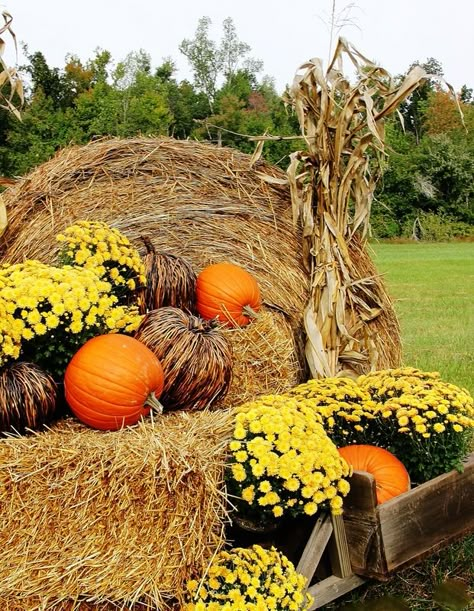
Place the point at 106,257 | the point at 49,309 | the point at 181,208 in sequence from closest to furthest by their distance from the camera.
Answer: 1. the point at 49,309
2. the point at 106,257
3. the point at 181,208

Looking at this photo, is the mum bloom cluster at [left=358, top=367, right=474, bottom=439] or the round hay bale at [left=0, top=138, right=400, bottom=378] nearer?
the mum bloom cluster at [left=358, top=367, right=474, bottom=439]

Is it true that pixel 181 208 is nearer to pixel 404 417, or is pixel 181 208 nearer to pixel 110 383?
pixel 110 383

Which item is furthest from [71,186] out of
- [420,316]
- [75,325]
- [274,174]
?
[420,316]

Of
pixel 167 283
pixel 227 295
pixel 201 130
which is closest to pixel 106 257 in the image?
pixel 167 283

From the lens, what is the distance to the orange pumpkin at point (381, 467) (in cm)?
277

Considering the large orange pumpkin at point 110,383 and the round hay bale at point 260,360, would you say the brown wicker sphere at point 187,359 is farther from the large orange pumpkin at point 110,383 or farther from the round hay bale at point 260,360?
the round hay bale at point 260,360

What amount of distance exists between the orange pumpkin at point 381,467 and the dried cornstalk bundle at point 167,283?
1074 mm

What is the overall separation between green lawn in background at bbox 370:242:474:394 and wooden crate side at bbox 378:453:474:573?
5.35 feet

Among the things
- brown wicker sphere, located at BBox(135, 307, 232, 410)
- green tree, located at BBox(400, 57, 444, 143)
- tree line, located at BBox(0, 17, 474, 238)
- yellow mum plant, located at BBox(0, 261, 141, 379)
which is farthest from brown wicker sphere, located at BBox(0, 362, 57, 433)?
green tree, located at BBox(400, 57, 444, 143)

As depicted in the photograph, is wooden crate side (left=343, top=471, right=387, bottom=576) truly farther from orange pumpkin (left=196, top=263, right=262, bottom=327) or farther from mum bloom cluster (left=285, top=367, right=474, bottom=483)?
orange pumpkin (left=196, top=263, right=262, bottom=327)

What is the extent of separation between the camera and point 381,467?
2.84m

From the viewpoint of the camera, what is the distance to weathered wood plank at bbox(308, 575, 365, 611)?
247cm

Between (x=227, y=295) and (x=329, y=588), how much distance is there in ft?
4.95

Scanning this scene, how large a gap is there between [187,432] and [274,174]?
2177mm
